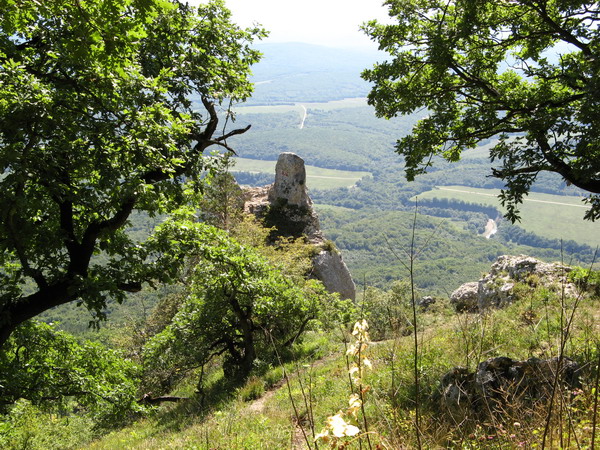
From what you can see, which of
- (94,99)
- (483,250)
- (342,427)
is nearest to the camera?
(342,427)

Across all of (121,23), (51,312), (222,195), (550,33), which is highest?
(550,33)

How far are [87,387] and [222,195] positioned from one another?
23.6 m

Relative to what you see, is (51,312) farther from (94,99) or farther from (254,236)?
(94,99)

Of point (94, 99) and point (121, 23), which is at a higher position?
point (121, 23)

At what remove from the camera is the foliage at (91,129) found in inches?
194

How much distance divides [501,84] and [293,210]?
99.4 feet

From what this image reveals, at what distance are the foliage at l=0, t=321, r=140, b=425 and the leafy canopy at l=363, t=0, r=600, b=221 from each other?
8055mm

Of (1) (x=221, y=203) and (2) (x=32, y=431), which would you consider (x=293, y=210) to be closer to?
(1) (x=221, y=203)

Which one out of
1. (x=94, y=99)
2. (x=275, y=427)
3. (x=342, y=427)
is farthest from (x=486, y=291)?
(x=342, y=427)

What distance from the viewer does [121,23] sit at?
4074 mm

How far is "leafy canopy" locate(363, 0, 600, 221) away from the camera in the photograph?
742 centimetres

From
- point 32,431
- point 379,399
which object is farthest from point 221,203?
point 379,399

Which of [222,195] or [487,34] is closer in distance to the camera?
[487,34]

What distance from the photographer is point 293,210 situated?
3934cm
